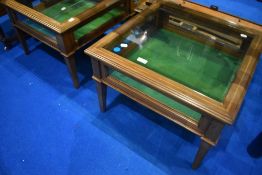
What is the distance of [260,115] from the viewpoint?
1.57 metres

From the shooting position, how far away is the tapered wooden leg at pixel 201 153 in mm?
1113

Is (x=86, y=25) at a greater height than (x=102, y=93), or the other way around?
(x=86, y=25)

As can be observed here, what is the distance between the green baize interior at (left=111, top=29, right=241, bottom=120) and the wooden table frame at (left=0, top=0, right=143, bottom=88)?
0.39 meters

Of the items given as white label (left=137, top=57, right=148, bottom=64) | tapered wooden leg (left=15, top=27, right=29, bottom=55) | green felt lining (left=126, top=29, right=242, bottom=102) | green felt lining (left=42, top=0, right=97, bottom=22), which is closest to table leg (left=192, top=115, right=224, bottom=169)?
green felt lining (left=126, top=29, right=242, bottom=102)

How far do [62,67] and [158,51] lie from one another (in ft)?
2.98

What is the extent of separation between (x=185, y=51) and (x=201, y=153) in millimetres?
599

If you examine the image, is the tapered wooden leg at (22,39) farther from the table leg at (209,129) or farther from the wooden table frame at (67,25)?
the table leg at (209,129)

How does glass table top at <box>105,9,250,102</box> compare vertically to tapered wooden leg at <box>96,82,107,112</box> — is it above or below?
above

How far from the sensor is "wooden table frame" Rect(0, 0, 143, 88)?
1377mm

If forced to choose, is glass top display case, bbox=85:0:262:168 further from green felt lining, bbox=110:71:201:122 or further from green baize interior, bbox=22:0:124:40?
green baize interior, bbox=22:0:124:40

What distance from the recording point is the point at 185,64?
4.31ft

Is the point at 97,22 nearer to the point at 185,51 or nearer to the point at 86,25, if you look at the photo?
the point at 86,25

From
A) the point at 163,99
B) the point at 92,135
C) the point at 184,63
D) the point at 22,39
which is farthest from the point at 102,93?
the point at 22,39

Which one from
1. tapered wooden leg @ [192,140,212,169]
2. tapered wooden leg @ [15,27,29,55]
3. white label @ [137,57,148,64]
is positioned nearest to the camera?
tapered wooden leg @ [192,140,212,169]
